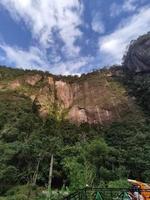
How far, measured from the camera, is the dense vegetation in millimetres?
38062

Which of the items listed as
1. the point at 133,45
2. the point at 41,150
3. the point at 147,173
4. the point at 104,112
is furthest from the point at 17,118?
the point at 133,45

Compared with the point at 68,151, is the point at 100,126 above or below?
above

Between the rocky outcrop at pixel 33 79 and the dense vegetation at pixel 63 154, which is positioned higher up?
the rocky outcrop at pixel 33 79

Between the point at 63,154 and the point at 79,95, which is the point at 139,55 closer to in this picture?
the point at 79,95

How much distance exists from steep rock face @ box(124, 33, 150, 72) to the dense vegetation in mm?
19244

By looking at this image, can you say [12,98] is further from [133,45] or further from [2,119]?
[133,45]

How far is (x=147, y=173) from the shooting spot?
42.5 meters

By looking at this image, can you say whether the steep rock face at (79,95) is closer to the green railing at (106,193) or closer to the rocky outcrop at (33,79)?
the rocky outcrop at (33,79)

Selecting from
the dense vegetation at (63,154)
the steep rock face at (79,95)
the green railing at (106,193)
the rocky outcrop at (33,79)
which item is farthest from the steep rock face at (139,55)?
the green railing at (106,193)

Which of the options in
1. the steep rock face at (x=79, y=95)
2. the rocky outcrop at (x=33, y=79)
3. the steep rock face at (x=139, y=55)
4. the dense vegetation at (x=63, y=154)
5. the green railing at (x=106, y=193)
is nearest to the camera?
the green railing at (x=106, y=193)

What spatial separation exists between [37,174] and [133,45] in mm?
49774

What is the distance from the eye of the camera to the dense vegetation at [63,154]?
38.1 m

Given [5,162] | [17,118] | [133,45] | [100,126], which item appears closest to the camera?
[5,162]

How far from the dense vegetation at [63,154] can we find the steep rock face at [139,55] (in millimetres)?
19244
